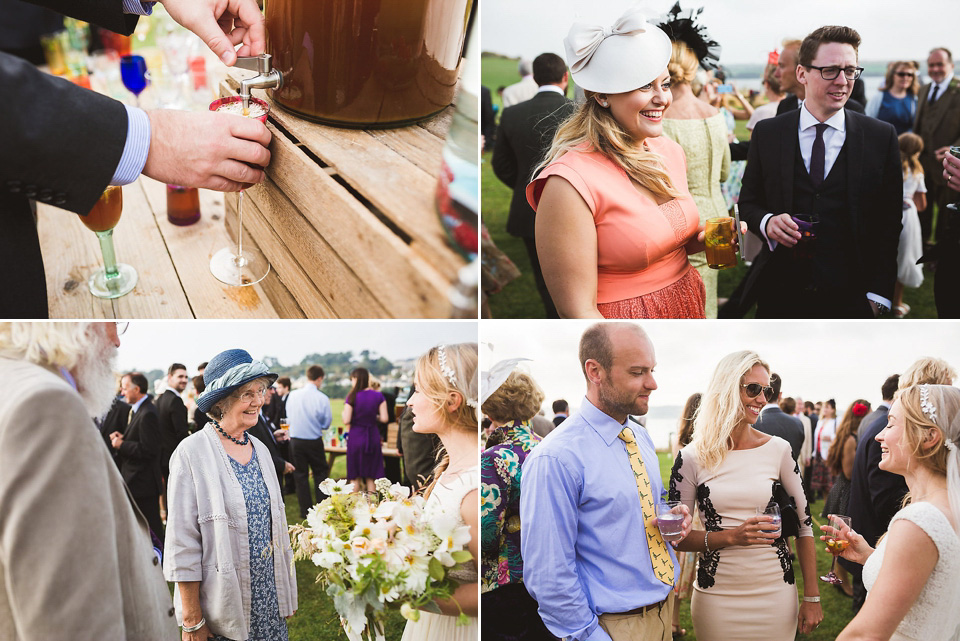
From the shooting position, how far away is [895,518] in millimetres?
1786

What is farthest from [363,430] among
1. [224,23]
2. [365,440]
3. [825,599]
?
[825,599]

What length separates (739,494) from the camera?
1844 millimetres

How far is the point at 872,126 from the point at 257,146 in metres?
1.42

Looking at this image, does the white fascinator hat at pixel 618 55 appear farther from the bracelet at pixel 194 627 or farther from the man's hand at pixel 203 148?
the bracelet at pixel 194 627

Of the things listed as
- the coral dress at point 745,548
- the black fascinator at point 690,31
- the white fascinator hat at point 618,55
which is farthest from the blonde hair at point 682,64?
the coral dress at point 745,548

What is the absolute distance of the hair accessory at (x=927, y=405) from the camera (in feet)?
5.97

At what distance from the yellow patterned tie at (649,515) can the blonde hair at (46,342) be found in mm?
1370

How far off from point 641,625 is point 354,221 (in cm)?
121

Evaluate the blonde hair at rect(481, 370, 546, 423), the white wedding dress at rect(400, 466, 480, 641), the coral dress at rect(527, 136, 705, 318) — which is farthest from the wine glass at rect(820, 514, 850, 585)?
the white wedding dress at rect(400, 466, 480, 641)

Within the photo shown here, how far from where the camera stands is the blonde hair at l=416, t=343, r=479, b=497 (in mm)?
1797

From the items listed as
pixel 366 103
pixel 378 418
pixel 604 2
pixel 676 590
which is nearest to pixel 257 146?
pixel 366 103

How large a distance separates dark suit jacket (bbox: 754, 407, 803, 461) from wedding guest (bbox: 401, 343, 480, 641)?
2.50 feet

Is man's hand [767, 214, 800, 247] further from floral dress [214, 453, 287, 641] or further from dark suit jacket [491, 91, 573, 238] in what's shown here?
floral dress [214, 453, 287, 641]

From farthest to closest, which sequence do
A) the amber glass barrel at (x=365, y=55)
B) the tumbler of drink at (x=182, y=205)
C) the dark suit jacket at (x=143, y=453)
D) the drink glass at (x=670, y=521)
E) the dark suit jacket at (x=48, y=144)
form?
the tumbler of drink at (x=182, y=205), the dark suit jacket at (x=143, y=453), the drink glass at (x=670, y=521), the amber glass barrel at (x=365, y=55), the dark suit jacket at (x=48, y=144)
